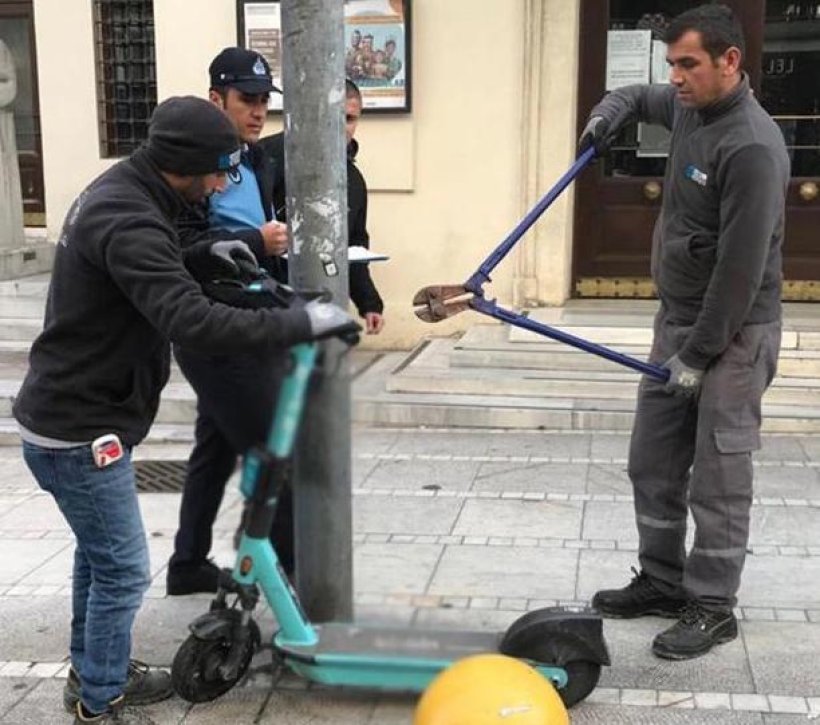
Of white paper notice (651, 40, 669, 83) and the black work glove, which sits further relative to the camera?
white paper notice (651, 40, 669, 83)

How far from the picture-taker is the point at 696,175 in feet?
10.6

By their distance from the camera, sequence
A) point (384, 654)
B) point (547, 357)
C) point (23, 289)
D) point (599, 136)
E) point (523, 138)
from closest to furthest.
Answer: point (384, 654), point (599, 136), point (547, 357), point (523, 138), point (23, 289)

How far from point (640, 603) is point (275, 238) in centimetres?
176

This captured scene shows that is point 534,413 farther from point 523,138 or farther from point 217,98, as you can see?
point 217,98

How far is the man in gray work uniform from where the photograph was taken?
10.3 feet

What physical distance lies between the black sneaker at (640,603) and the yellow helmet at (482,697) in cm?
152

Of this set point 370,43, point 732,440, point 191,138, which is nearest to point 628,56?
point 370,43

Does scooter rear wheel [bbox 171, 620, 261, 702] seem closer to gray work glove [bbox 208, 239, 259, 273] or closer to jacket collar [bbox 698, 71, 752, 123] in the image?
gray work glove [bbox 208, 239, 259, 273]

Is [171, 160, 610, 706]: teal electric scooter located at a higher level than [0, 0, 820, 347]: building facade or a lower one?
lower

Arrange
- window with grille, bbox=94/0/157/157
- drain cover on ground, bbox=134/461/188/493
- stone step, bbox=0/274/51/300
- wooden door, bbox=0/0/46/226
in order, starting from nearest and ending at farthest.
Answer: drain cover on ground, bbox=134/461/188/493 → stone step, bbox=0/274/51/300 → window with grille, bbox=94/0/157/157 → wooden door, bbox=0/0/46/226

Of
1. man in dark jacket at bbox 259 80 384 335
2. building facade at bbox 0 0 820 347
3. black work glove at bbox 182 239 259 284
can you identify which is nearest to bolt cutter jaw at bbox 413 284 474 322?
man in dark jacket at bbox 259 80 384 335

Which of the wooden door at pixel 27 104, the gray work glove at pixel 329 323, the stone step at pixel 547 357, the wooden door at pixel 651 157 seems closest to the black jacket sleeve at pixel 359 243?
the gray work glove at pixel 329 323

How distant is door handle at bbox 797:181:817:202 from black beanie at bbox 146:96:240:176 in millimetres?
5831

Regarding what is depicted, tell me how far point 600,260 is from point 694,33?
4.66 m
